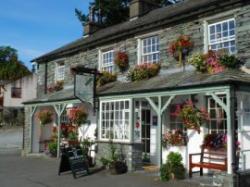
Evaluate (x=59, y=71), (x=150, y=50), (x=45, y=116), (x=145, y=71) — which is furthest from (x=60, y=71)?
(x=145, y=71)

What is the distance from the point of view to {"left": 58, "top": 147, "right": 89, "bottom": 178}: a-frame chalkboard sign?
502 inches

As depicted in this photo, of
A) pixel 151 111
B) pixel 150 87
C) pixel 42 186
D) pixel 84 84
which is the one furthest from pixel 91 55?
pixel 42 186

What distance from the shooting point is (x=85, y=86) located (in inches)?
583

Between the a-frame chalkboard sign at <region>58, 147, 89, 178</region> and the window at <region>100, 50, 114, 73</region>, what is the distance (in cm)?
493

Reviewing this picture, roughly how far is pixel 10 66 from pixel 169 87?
190 ft

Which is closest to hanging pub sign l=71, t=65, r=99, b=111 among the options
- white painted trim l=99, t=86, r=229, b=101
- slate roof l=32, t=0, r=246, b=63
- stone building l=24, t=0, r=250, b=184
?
stone building l=24, t=0, r=250, b=184

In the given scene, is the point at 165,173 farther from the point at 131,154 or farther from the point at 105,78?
the point at 105,78

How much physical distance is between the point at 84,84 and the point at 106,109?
4.39 feet

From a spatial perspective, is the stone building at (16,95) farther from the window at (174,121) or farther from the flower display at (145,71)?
the window at (174,121)

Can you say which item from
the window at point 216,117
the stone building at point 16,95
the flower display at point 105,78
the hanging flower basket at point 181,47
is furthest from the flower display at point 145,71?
the stone building at point 16,95

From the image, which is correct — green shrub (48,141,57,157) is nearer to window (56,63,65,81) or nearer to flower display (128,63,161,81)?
window (56,63,65,81)

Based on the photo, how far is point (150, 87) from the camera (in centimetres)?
1247

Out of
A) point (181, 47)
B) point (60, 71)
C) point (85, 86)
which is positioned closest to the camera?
point (181, 47)

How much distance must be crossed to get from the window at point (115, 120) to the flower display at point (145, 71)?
155cm
